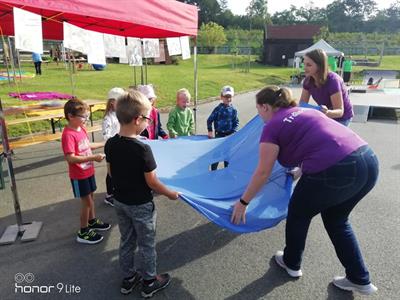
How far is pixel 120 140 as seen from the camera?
234cm

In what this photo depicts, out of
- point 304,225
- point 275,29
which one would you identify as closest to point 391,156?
point 304,225

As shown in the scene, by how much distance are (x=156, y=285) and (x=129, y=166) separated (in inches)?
42.9

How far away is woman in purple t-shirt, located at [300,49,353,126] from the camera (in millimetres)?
3706

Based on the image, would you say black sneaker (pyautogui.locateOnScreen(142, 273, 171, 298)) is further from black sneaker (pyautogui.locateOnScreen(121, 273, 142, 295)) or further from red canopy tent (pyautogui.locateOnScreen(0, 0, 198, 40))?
red canopy tent (pyautogui.locateOnScreen(0, 0, 198, 40))

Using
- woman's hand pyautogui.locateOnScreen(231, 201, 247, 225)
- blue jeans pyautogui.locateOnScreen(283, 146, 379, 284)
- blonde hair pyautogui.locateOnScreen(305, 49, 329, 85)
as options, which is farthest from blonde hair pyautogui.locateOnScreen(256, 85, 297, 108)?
blonde hair pyautogui.locateOnScreen(305, 49, 329, 85)

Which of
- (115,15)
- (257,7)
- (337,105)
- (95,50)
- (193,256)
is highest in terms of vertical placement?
(257,7)

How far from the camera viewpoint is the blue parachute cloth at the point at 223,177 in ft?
9.34

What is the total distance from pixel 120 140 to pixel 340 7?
134676 mm

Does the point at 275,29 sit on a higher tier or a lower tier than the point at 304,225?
higher

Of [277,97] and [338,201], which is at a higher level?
[277,97]

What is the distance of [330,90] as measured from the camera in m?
3.83

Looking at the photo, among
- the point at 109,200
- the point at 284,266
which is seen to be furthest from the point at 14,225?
the point at 284,266

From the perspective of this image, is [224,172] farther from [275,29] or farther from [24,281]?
[275,29]

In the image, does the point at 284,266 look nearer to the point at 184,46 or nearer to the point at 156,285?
the point at 156,285
